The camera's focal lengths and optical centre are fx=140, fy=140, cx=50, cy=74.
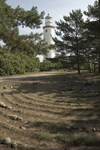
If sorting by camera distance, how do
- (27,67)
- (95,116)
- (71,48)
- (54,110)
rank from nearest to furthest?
(95,116), (54,110), (71,48), (27,67)

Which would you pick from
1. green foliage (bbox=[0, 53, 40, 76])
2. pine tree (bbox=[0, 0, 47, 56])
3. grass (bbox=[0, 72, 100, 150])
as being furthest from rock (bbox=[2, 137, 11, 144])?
green foliage (bbox=[0, 53, 40, 76])

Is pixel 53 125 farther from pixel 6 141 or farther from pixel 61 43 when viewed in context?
pixel 61 43

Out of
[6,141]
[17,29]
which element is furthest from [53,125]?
[17,29]

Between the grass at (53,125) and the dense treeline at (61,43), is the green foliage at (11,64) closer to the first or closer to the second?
the dense treeline at (61,43)

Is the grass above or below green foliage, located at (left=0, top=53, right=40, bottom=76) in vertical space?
below

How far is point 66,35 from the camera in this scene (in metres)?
14.9

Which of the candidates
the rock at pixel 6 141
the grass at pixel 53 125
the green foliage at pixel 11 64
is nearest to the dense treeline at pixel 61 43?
the green foliage at pixel 11 64

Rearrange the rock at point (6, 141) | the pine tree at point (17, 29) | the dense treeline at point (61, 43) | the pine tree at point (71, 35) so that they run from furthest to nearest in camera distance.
Result: the pine tree at point (71, 35) → the dense treeline at point (61, 43) → the pine tree at point (17, 29) → the rock at point (6, 141)

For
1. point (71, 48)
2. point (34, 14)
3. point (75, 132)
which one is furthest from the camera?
point (71, 48)

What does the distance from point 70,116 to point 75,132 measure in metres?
0.91

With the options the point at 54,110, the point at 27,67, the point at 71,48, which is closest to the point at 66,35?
the point at 71,48

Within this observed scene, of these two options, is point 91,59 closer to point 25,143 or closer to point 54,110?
point 54,110

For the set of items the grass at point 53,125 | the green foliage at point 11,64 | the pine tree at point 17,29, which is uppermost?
the pine tree at point 17,29

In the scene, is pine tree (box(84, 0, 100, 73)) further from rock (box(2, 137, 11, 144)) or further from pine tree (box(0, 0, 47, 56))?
rock (box(2, 137, 11, 144))
